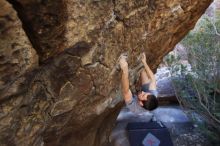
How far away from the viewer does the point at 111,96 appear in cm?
489

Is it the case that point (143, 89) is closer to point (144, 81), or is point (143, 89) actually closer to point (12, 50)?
point (144, 81)

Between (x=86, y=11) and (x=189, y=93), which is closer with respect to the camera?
(x=86, y=11)

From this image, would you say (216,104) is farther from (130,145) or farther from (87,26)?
(87,26)

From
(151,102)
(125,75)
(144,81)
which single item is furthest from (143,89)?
(125,75)

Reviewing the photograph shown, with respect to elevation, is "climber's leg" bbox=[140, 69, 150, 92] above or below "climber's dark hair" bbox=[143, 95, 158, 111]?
above

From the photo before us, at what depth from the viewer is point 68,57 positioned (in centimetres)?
365

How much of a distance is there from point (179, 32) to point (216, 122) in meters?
2.28

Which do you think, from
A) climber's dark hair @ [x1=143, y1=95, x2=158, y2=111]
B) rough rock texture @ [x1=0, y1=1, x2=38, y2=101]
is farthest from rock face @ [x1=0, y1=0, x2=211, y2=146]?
climber's dark hair @ [x1=143, y1=95, x2=158, y2=111]

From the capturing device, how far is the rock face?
3.03m

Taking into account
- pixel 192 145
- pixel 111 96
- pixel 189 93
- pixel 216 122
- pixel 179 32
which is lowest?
pixel 192 145

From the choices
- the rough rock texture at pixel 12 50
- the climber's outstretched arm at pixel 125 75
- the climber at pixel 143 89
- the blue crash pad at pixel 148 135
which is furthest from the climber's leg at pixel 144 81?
the blue crash pad at pixel 148 135

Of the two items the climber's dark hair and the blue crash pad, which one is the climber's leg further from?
the blue crash pad

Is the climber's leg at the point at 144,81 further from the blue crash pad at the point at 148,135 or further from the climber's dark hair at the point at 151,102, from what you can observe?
the blue crash pad at the point at 148,135

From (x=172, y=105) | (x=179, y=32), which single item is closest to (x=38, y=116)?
(x=179, y=32)
